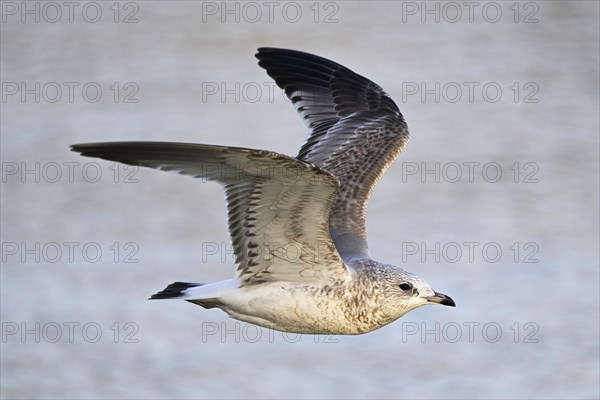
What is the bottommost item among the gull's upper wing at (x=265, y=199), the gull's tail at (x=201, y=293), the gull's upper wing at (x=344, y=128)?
the gull's tail at (x=201, y=293)

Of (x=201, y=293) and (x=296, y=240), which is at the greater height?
(x=296, y=240)

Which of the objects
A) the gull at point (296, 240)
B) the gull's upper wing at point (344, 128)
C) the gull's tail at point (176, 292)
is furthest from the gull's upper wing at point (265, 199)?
the gull's upper wing at point (344, 128)

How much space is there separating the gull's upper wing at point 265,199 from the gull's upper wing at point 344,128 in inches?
27.0

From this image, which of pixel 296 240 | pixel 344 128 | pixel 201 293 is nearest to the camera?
pixel 296 240

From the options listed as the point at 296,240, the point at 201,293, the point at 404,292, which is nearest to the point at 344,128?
the point at 404,292

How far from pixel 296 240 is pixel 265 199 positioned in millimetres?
346

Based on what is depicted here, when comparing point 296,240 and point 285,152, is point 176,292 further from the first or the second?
point 285,152

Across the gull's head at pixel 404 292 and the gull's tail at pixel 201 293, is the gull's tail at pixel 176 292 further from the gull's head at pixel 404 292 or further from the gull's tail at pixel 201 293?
the gull's head at pixel 404 292

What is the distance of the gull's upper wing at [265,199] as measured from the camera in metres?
6.68

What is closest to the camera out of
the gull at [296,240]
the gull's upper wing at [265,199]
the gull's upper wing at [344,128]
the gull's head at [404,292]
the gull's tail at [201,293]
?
the gull's upper wing at [265,199]

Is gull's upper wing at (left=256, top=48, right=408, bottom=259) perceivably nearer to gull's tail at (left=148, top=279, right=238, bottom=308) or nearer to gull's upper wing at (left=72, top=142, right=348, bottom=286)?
gull's upper wing at (left=72, top=142, right=348, bottom=286)

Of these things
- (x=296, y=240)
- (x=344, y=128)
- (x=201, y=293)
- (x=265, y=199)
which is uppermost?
(x=344, y=128)

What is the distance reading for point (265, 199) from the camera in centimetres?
721

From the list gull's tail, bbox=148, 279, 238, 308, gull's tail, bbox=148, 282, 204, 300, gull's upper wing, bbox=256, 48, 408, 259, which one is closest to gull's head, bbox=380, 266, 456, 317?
gull's upper wing, bbox=256, 48, 408, 259
